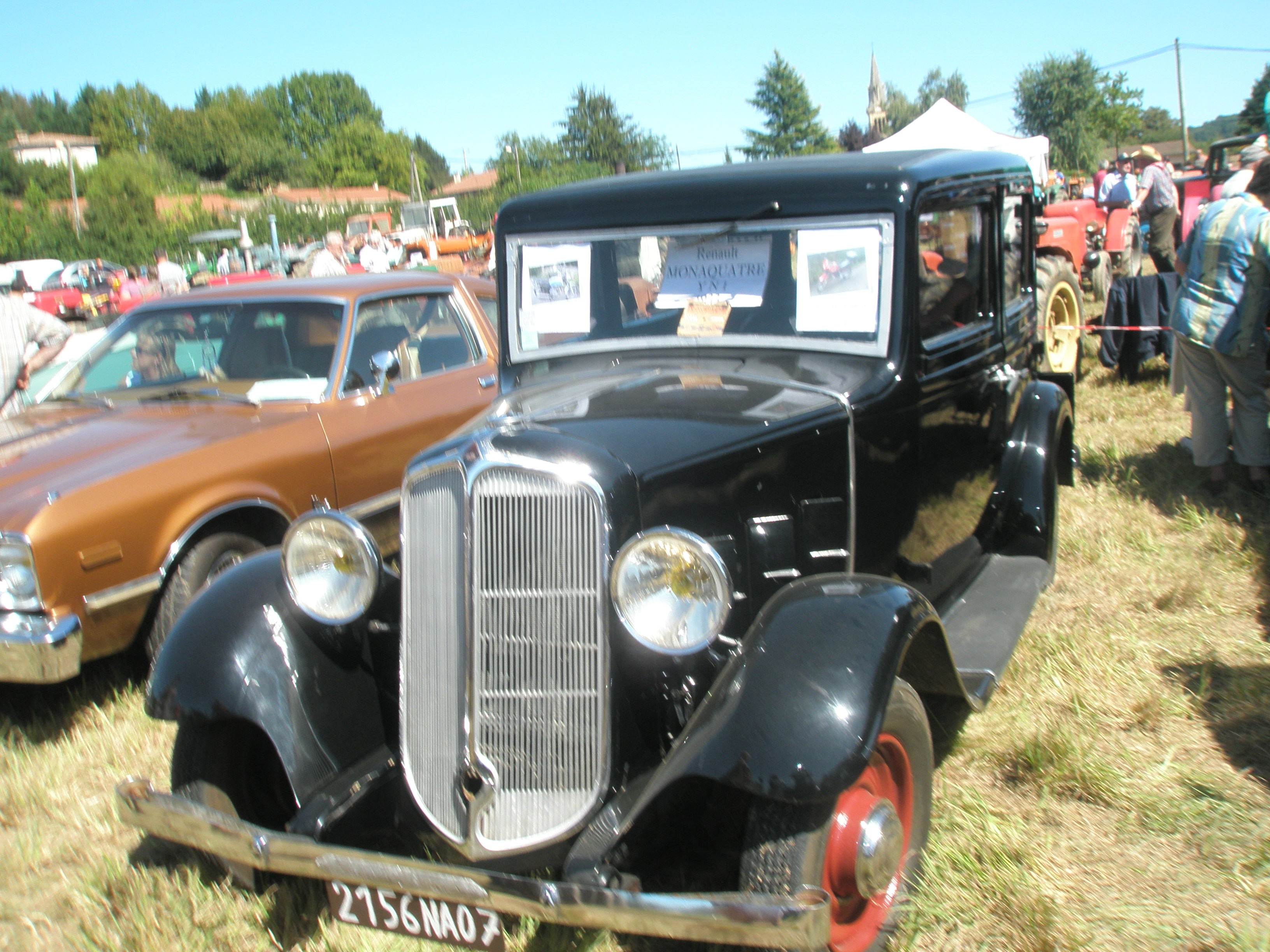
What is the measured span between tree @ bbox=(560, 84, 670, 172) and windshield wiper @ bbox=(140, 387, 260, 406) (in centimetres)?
7207

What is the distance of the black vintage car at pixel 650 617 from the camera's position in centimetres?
196

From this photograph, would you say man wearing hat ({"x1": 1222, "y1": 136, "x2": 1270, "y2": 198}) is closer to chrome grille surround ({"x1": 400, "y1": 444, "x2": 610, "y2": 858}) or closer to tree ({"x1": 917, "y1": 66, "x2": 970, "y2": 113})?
chrome grille surround ({"x1": 400, "y1": 444, "x2": 610, "y2": 858})

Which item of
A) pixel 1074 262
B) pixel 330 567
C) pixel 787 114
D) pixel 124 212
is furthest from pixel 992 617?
pixel 787 114

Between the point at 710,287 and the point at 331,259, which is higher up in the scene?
the point at 331,259

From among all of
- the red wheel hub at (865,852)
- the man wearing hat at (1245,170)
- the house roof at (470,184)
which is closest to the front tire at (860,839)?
the red wheel hub at (865,852)

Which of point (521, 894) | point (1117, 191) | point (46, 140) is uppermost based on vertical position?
point (46, 140)

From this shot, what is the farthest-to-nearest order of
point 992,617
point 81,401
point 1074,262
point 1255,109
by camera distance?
point 1255,109
point 1074,262
point 81,401
point 992,617

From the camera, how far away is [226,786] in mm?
2521

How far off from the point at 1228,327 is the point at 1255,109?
2577 inches

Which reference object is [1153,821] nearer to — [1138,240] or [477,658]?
[477,658]

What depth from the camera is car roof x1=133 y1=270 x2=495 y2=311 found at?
4.74 m

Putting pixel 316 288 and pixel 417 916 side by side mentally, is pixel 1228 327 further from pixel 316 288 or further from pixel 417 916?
pixel 417 916

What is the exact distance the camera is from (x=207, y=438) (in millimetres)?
4035

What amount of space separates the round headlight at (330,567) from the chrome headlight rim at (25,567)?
1.48 metres
